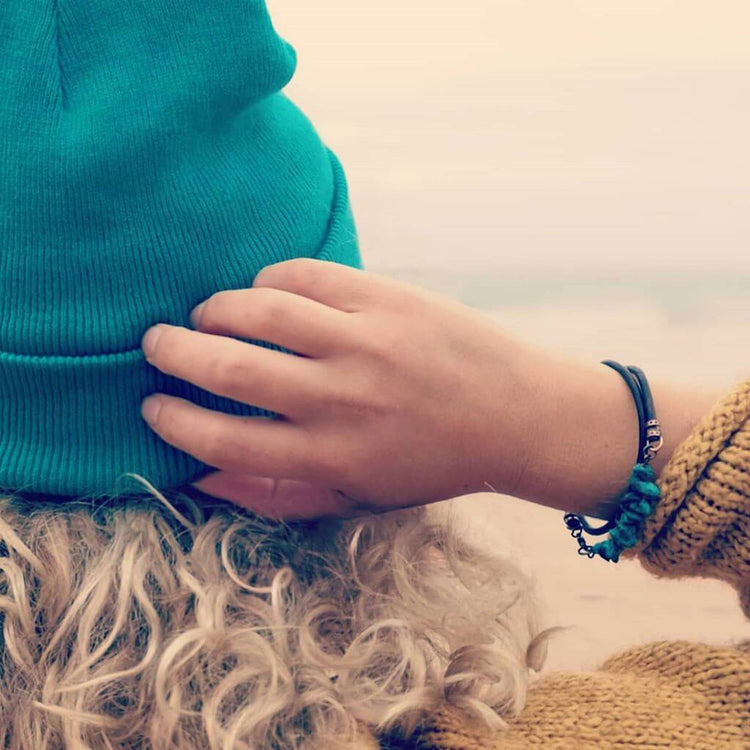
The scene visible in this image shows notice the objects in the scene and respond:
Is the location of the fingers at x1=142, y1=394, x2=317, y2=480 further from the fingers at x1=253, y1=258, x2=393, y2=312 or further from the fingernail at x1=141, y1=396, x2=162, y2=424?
the fingers at x1=253, y1=258, x2=393, y2=312

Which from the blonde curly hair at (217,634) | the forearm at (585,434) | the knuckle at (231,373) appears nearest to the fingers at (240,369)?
the knuckle at (231,373)

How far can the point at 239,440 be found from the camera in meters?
0.79

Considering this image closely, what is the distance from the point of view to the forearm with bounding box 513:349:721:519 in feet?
2.97

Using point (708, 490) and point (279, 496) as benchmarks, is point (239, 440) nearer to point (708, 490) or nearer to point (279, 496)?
point (279, 496)

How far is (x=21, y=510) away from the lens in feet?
2.76

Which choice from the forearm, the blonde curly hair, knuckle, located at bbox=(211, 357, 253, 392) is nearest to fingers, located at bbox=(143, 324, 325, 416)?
knuckle, located at bbox=(211, 357, 253, 392)

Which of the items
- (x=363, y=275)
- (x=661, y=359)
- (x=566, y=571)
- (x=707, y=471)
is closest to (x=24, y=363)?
(x=363, y=275)

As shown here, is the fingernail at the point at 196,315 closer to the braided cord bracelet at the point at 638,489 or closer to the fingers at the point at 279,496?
the fingers at the point at 279,496

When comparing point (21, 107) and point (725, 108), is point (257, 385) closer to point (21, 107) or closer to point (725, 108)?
point (21, 107)

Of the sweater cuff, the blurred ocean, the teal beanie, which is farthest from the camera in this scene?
the blurred ocean

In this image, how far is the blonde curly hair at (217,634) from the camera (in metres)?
0.79

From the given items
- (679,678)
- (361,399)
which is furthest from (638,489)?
(361,399)

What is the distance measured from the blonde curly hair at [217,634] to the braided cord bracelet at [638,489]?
158 millimetres

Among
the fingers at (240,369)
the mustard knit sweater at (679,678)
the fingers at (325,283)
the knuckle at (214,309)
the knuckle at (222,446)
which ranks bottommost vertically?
the mustard knit sweater at (679,678)
